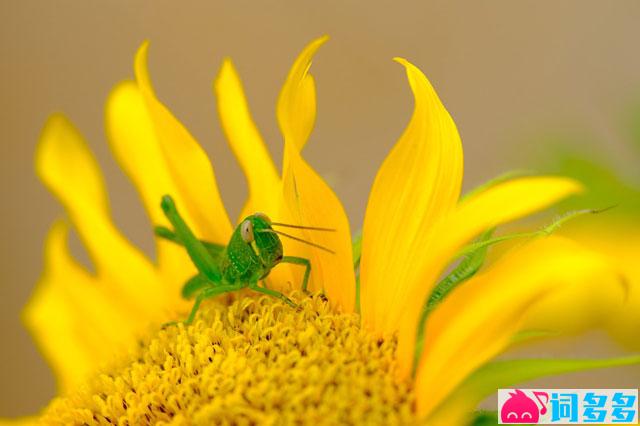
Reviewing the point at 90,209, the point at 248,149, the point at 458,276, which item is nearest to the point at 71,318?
the point at 90,209

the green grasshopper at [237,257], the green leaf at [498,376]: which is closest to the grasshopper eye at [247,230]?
the green grasshopper at [237,257]

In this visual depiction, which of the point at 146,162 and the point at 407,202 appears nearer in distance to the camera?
the point at 407,202

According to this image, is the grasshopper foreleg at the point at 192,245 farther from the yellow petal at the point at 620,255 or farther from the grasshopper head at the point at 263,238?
the yellow petal at the point at 620,255

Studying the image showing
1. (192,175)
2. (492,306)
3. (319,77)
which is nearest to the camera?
(492,306)

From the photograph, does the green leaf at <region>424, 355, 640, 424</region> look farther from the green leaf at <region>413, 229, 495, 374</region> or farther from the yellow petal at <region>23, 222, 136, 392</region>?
the yellow petal at <region>23, 222, 136, 392</region>

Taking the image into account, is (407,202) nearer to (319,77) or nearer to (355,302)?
(355,302)
